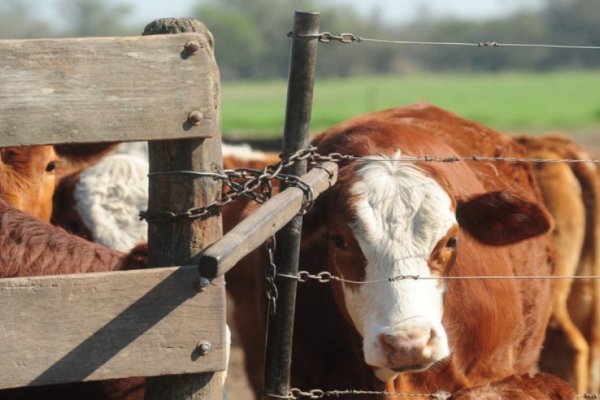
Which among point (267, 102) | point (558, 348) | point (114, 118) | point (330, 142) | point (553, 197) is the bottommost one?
point (267, 102)

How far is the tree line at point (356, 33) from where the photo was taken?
80.1m

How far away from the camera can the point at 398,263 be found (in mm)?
3793

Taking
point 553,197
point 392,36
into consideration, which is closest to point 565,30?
point 392,36

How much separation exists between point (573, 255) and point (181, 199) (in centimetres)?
459

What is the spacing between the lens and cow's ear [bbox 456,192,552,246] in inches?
168

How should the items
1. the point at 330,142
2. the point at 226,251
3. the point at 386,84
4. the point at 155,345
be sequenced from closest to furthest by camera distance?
1. the point at 226,251
2. the point at 155,345
3. the point at 330,142
4. the point at 386,84

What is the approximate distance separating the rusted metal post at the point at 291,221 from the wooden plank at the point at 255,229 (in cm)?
A: 15

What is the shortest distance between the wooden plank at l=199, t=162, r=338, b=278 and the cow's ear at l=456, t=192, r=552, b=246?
1.15 meters

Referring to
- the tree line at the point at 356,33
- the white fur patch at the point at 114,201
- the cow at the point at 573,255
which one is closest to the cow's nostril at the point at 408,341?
the white fur patch at the point at 114,201

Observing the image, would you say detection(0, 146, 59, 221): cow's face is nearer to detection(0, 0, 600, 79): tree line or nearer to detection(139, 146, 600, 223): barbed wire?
detection(139, 146, 600, 223): barbed wire

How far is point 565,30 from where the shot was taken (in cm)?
8912

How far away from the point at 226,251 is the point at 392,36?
97.8m

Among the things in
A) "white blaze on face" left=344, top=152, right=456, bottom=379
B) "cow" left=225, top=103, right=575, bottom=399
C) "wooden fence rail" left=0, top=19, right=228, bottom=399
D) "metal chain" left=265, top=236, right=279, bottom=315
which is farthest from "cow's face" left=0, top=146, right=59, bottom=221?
"wooden fence rail" left=0, top=19, right=228, bottom=399

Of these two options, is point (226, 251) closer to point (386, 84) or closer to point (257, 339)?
point (257, 339)
